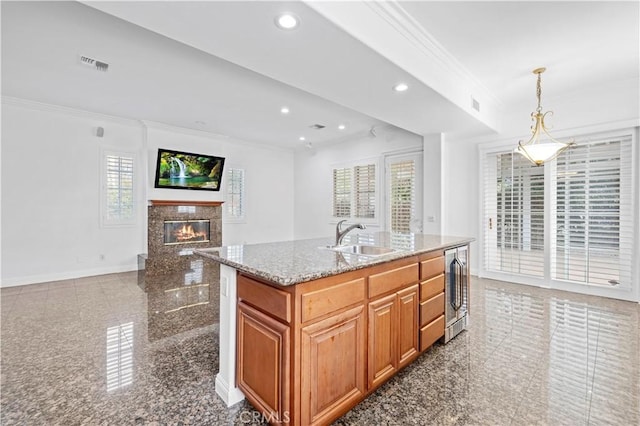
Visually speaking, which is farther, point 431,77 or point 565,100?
point 565,100

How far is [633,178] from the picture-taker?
12.8ft

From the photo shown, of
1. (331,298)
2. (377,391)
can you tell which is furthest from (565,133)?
(331,298)

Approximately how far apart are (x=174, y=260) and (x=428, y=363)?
5.06m

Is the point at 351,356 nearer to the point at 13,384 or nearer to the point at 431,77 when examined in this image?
the point at 13,384

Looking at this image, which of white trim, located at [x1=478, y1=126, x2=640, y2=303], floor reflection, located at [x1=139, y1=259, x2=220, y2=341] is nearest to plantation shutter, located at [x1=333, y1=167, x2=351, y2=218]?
white trim, located at [x1=478, y1=126, x2=640, y2=303]

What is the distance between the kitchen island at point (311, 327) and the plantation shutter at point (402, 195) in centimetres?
368

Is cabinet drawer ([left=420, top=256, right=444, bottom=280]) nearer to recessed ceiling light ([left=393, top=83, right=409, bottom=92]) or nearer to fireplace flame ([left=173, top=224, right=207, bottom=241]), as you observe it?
recessed ceiling light ([left=393, top=83, right=409, bottom=92])

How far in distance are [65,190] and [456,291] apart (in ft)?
20.4

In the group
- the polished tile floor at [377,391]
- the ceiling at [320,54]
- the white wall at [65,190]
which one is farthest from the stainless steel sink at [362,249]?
the white wall at [65,190]

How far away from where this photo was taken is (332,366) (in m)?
1.66

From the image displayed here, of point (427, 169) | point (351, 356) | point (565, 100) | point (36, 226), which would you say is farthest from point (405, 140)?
point (36, 226)

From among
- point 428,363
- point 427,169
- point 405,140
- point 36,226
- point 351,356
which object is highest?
point 405,140

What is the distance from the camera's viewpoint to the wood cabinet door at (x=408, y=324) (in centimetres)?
217

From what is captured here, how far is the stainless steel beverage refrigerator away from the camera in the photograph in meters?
2.80
